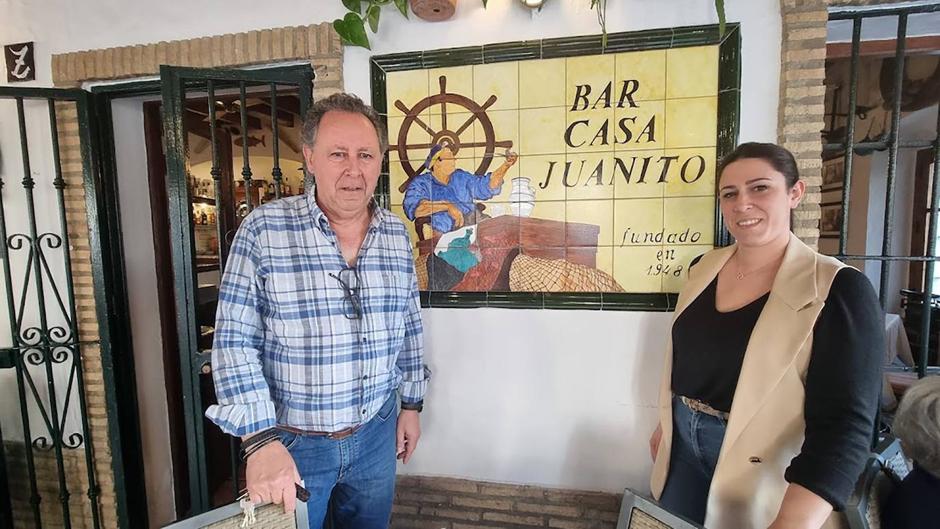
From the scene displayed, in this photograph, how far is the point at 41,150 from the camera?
6.39ft

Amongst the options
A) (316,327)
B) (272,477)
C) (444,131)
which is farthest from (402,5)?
(272,477)

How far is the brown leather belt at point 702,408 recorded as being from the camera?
3.71 ft

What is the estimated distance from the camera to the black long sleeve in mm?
908

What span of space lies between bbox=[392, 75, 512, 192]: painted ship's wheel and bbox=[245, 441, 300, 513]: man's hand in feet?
3.46

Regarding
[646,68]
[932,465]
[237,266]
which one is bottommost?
[932,465]

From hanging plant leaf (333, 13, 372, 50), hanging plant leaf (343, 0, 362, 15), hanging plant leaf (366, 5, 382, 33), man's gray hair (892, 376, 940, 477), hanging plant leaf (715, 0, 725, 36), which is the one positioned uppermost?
hanging plant leaf (343, 0, 362, 15)

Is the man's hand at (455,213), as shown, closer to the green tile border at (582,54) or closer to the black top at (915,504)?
the green tile border at (582,54)

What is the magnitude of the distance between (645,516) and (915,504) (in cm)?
55

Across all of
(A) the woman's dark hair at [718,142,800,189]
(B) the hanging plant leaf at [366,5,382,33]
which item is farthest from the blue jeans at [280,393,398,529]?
(B) the hanging plant leaf at [366,5,382,33]

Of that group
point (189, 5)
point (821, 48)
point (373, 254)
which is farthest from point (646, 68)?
point (189, 5)

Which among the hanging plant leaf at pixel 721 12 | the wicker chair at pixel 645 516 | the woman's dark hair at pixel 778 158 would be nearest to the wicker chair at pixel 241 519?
the wicker chair at pixel 645 516

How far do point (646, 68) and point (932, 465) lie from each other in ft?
4.39

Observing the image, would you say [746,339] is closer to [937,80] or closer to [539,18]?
[539,18]

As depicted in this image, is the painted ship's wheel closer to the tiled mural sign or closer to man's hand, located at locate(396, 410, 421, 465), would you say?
the tiled mural sign
